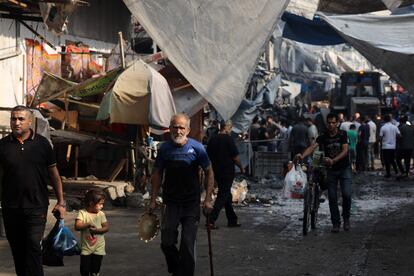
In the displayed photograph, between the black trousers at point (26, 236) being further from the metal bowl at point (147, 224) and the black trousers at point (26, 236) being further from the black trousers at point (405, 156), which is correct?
the black trousers at point (405, 156)

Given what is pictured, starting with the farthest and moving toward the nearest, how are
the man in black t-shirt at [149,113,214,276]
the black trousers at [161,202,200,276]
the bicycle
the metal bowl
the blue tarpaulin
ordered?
1. the blue tarpaulin
2. the bicycle
3. the metal bowl
4. the man in black t-shirt at [149,113,214,276]
5. the black trousers at [161,202,200,276]

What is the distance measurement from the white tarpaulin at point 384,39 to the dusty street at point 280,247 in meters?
2.43

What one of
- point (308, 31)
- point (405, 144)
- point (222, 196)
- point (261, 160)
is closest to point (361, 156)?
point (405, 144)

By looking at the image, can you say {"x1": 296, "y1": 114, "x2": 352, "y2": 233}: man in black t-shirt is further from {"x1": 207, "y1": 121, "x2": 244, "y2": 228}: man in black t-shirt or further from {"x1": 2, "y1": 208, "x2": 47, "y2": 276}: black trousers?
{"x1": 2, "y1": 208, "x2": 47, "y2": 276}: black trousers

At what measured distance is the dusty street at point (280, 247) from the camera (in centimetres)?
923

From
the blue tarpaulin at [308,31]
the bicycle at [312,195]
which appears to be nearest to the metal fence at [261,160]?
the blue tarpaulin at [308,31]

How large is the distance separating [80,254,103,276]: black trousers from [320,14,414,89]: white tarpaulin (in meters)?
4.94

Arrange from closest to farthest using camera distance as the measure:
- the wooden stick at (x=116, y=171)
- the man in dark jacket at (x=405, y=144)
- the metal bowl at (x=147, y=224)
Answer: the metal bowl at (x=147, y=224), the wooden stick at (x=116, y=171), the man in dark jacket at (x=405, y=144)

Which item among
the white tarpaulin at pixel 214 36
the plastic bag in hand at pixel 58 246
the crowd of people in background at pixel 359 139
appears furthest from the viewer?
the crowd of people in background at pixel 359 139

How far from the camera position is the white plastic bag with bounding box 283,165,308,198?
13.1 m

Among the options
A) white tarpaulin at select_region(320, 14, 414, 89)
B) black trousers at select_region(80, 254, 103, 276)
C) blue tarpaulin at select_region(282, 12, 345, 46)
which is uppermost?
blue tarpaulin at select_region(282, 12, 345, 46)

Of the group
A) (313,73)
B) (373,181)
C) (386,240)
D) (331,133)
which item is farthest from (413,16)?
(313,73)

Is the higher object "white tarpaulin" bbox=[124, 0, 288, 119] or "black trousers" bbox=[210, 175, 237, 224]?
"white tarpaulin" bbox=[124, 0, 288, 119]

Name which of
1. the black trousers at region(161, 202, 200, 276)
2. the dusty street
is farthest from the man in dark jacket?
the black trousers at region(161, 202, 200, 276)
